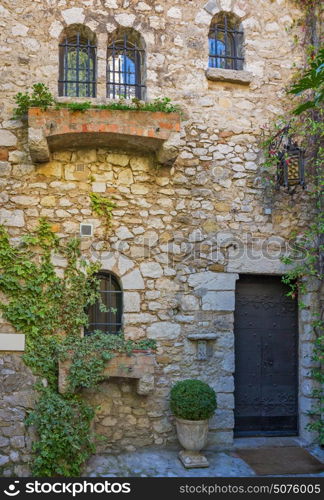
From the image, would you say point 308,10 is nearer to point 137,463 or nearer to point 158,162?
point 158,162

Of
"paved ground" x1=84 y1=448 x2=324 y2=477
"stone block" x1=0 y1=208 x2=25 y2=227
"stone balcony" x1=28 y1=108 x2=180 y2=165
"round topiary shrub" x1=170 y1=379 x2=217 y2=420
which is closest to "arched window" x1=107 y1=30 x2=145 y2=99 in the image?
"stone balcony" x1=28 y1=108 x2=180 y2=165

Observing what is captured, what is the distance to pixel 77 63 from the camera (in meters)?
5.25

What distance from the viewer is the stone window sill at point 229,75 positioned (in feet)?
17.4

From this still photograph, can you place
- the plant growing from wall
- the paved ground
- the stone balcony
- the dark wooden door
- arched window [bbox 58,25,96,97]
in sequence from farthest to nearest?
the dark wooden door
arched window [bbox 58,25,96,97]
the stone balcony
the plant growing from wall
the paved ground

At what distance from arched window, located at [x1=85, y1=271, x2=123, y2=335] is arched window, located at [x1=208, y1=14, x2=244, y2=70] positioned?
2865 millimetres

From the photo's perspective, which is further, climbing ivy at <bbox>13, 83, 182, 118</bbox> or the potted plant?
climbing ivy at <bbox>13, 83, 182, 118</bbox>

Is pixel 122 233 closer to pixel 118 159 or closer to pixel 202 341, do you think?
pixel 118 159

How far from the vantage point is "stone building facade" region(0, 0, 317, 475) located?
4.91m

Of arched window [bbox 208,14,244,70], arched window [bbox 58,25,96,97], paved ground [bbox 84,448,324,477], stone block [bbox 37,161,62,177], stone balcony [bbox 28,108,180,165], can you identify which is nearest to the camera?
paved ground [bbox 84,448,324,477]

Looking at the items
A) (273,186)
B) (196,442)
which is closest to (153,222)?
(273,186)

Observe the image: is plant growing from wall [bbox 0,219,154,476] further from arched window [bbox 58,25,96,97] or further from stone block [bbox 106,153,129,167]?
arched window [bbox 58,25,96,97]

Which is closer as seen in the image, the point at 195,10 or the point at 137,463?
the point at 137,463

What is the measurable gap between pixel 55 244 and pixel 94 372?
140 cm
